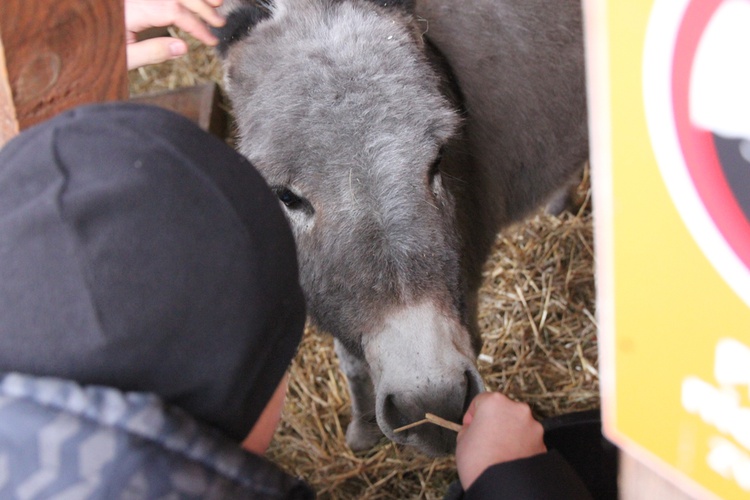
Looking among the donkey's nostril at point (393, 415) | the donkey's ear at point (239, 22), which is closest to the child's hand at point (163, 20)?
the donkey's ear at point (239, 22)

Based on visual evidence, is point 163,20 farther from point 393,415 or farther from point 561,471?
point 561,471

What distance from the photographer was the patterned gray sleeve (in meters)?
0.65

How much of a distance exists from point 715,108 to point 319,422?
2069 mm

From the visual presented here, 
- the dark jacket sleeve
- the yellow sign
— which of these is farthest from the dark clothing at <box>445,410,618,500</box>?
the yellow sign

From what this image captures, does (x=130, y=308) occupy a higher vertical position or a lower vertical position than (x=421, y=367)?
higher

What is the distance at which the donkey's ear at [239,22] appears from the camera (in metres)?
1.66

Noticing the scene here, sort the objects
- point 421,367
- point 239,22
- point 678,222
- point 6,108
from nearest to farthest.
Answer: point 678,222, point 6,108, point 421,367, point 239,22

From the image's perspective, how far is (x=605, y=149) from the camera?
0.66 metres

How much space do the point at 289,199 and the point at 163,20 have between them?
55 centimetres

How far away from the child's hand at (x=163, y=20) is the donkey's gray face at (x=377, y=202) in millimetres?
179

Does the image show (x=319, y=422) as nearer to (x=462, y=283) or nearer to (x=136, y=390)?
(x=462, y=283)

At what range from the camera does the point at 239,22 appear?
65.5 inches

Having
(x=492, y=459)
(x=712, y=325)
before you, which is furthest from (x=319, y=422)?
(x=712, y=325)

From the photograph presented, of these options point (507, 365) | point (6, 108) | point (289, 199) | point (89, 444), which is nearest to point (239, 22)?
point (289, 199)
